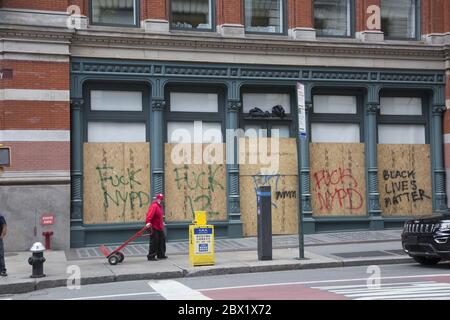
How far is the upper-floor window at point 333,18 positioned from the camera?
2020cm

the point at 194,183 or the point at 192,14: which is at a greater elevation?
the point at 192,14

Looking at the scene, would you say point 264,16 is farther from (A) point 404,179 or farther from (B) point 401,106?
(A) point 404,179

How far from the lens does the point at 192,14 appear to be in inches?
754

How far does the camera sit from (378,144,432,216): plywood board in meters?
20.2

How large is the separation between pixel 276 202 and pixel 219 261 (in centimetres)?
533

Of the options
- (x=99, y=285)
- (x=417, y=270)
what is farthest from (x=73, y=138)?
(x=417, y=270)

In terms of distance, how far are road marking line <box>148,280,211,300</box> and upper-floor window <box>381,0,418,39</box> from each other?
12.7 meters

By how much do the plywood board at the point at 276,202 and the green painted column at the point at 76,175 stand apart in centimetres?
487

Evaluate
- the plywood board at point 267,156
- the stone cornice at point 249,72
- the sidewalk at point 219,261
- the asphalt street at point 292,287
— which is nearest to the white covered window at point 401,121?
the stone cornice at point 249,72

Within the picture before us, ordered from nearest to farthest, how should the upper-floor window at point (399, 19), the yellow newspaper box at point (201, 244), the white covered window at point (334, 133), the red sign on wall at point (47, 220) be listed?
1. the yellow newspaper box at point (201, 244)
2. the red sign on wall at point (47, 220)
3. the white covered window at point (334, 133)
4. the upper-floor window at point (399, 19)

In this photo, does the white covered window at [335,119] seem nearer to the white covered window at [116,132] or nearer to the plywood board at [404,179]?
the plywood board at [404,179]

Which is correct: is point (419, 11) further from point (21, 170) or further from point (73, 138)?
point (21, 170)

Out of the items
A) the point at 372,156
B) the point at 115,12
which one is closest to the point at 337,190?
the point at 372,156

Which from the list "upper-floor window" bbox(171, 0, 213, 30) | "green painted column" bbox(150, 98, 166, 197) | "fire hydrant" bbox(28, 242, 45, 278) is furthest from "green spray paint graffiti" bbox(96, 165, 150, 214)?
"fire hydrant" bbox(28, 242, 45, 278)
